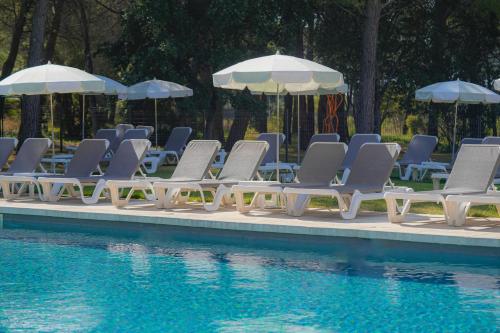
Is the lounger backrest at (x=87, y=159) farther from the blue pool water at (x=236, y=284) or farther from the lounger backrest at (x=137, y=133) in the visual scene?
the lounger backrest at (x=137, y=133)

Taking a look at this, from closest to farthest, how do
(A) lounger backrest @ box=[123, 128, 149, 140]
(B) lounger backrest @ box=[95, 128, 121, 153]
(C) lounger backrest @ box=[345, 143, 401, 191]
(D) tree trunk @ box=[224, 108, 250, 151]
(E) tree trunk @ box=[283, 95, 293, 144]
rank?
(C) lounger backrest @ box=[345, 143, 401, 191], (A) lounger backrest @ box=[123, 128, 149, 140], (B) lounger backrest @ box=[95, 128, 121, 153], (E) tree trunk @ box=[283, 95, 293, 144], (D) tree trunk @ box=[224, 108, 250, 151]

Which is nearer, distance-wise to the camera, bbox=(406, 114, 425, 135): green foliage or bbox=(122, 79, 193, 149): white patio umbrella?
→ bbox=(122, 79, 193, 149): white patio umbrella

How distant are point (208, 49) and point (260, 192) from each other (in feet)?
45.6

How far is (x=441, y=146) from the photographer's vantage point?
95.2 feet

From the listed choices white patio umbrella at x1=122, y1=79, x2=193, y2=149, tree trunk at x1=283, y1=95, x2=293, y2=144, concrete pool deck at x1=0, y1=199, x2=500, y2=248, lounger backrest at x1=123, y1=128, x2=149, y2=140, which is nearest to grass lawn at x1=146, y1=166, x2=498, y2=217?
concrete pool deck at x1=0, y1=199, x2=500, y2=248

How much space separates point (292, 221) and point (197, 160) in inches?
102

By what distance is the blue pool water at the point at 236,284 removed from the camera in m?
6.90

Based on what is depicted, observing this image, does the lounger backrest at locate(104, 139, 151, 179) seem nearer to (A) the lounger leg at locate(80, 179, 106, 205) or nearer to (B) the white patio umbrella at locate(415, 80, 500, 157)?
(A) the lounger leg at locate(80, 179, 106, 205)

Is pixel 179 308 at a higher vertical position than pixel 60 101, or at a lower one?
lower

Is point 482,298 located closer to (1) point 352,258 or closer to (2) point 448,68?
(1) point 352,258

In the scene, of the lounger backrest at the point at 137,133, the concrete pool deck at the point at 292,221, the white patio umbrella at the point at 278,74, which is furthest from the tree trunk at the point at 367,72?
the concrete pool deck at the point at 292,221

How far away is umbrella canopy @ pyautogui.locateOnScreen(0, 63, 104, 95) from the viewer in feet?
47.3

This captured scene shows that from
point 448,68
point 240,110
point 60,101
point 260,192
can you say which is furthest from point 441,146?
point 260,192

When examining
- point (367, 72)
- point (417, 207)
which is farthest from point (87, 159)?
point (367, 72)
